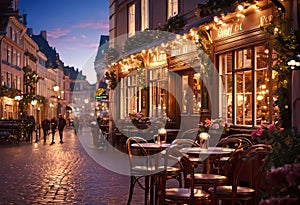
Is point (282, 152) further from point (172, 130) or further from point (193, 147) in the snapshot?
point (172, 130)

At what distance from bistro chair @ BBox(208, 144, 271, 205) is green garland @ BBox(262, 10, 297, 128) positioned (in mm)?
3386

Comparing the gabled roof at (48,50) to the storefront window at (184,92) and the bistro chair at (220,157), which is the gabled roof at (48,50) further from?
the bistro chair at (220,157)

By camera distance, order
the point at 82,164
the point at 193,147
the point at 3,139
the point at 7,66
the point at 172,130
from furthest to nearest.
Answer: the point at 7,66, the point at 3,139, the point at 172,130, the point at 82,164, the point at 193,147

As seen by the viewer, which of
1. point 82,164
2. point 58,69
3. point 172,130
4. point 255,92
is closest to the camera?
point 255,92

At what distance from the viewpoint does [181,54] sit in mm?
17922

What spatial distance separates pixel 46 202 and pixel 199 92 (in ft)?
27.3

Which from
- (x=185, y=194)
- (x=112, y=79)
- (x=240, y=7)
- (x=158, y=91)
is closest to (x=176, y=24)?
(x=240, y=7)

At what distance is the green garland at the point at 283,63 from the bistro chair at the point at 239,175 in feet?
11.1

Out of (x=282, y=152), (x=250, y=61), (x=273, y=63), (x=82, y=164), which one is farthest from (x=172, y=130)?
(x=282, y=152)

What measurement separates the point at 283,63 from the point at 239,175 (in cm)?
442

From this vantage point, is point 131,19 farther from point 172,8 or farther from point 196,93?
point 196,93

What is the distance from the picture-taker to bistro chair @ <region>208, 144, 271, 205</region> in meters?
6.39

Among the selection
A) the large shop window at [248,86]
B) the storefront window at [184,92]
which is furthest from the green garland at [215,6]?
the storefront window at [184,92]

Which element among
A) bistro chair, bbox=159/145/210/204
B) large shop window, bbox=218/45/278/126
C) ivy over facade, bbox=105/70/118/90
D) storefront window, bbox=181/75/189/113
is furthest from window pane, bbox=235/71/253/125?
ivy over facade, bbox=105/70/118/90
